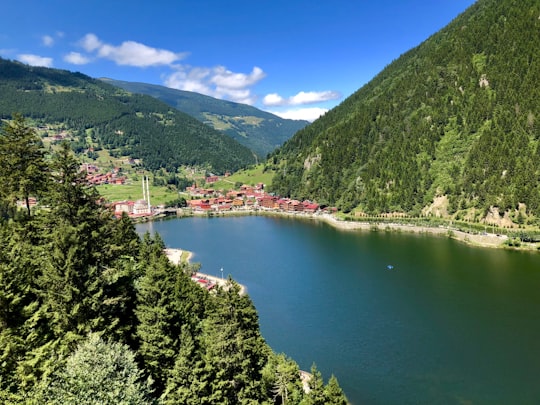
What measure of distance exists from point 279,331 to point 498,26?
17329cm

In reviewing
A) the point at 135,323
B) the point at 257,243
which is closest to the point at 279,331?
the point at 135,323

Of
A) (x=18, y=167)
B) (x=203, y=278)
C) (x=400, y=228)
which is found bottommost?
(x=203, y=278)

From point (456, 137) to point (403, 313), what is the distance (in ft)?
358

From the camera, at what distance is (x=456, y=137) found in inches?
5699

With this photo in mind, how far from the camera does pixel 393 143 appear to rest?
164875 mm

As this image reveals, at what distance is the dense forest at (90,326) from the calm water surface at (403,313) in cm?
1504

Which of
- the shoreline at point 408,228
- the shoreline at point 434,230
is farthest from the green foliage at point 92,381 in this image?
the shoreline at point 434,230

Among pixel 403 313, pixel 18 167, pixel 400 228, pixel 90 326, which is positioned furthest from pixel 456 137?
pixel 90 326

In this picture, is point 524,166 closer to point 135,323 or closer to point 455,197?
point 455,197

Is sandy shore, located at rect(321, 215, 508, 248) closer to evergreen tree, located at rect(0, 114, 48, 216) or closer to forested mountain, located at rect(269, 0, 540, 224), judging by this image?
forested mountain, located at rect(269, 0, 540, 224)

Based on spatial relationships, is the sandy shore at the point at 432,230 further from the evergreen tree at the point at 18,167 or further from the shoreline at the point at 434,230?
the evergreen tree at the point at 18,167

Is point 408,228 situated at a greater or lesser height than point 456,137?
lesser

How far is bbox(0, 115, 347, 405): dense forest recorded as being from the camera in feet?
50.6

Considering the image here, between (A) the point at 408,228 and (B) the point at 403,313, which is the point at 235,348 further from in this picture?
(A) the point at 408,228
